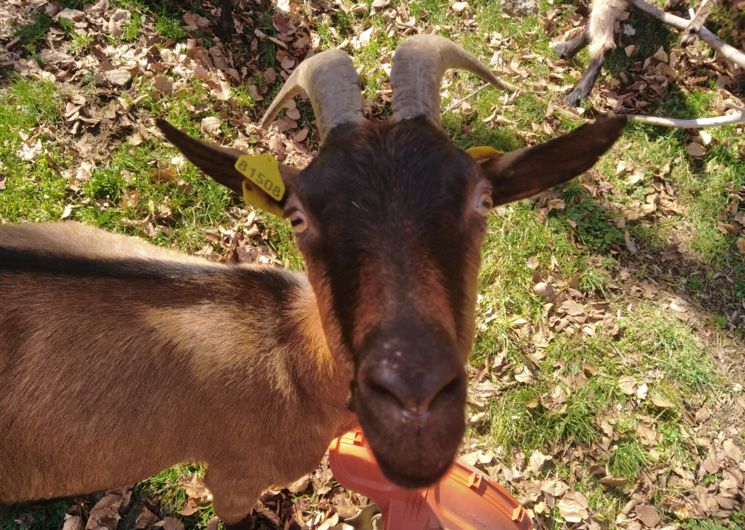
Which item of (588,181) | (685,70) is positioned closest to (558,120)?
(588,181)

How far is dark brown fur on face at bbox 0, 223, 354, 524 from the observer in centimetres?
308

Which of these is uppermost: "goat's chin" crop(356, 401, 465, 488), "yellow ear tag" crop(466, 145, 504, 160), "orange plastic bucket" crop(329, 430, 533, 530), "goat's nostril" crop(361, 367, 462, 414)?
"yellow ear tag" crop(466, 145, 504, 160)

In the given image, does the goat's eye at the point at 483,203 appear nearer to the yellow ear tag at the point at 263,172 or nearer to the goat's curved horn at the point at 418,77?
→ the goat's curved horn at the point at 418,77

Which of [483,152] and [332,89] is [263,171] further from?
[483,152]

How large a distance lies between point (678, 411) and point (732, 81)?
13.9ft

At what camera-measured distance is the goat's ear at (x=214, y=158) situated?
2.72 meters

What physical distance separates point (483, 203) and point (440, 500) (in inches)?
92.6

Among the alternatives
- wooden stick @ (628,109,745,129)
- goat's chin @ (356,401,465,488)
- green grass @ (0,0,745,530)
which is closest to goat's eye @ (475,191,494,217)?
goat's chin @ (356,401,465,488)

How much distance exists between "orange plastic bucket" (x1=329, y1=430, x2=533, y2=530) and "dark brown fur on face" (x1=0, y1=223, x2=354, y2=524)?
52 centimetres

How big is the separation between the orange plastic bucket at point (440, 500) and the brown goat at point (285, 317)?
53 centimetres

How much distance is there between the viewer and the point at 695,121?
5.94m

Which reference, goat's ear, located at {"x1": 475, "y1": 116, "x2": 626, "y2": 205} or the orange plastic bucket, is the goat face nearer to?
Answer: goat's ear, located at {"x1": 475, "y1": 116, "x2": 626, "y2": 205}

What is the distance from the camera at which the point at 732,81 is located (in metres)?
6.66

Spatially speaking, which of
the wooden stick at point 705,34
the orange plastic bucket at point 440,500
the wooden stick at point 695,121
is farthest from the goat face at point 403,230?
the wooden stick at point 705,34
